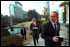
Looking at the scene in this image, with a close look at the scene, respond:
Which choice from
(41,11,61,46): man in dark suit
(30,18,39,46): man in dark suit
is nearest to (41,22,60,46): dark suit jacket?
(41,11,61,46): man in dark suit

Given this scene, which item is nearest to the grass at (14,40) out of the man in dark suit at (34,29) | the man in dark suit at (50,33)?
the man in dark suit at (34,29)

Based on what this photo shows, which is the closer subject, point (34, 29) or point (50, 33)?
point (50, 33)

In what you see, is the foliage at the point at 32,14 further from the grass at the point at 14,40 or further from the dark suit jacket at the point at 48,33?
the dark suit jacket at the point at 48,33

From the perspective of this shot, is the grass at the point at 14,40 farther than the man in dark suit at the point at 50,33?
Yes

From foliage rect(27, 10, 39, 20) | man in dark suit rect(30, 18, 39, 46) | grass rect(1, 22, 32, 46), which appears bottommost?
grass rect(1, 22, 32, 46)

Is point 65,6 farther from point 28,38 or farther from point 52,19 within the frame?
point 52,19

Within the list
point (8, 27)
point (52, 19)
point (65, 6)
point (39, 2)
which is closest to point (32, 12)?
point (39, 2)

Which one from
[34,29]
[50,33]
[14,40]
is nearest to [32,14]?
[34,29]

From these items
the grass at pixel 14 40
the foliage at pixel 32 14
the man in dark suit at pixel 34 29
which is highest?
the foliage at pixel 32 14

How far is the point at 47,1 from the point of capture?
4.30 ft

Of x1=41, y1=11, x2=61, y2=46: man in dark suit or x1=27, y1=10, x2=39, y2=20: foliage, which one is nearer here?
x1=41, y1=11, x2=61, y2=46: man in dark suit

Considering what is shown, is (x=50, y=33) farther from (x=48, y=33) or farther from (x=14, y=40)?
(x=14, y=40)

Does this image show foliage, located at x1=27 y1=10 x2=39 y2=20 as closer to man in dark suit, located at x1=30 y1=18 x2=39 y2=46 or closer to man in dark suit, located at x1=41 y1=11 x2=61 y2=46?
man in dark suit, located at x1=30 y1=18 x2=39 y2=46

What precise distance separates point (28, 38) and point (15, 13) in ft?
1.48
